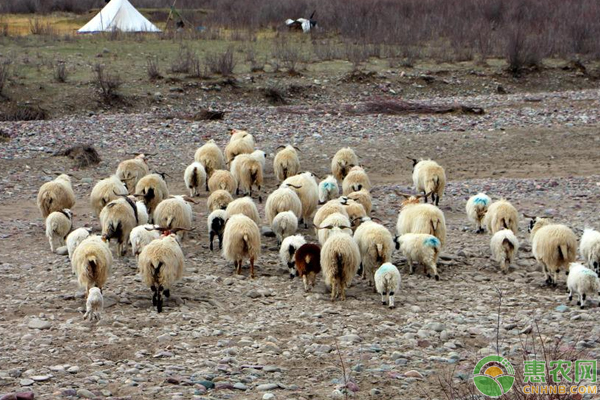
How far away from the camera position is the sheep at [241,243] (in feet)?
31.6

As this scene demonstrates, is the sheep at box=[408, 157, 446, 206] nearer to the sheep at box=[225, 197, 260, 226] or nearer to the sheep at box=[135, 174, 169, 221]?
the sheep at box=[225, 197, 260, 226]

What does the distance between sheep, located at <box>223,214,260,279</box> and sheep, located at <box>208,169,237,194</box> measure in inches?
120

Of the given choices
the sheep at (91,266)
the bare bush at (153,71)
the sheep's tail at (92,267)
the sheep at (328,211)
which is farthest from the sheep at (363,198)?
the bare bush at (153,71)

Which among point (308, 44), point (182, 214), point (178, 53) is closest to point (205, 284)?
point (182, 214)

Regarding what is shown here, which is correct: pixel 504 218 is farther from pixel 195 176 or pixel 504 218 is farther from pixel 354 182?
pixel 195 176

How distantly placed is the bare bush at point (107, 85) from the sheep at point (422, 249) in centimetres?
1348

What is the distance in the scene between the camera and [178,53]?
2638cm

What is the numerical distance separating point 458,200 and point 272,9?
25.0 m

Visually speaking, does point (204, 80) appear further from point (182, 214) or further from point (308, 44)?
point (182, 214)

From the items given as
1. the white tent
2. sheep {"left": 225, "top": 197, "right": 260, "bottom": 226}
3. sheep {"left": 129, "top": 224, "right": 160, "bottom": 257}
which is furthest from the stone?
the white tent

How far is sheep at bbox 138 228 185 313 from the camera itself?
8523 mm

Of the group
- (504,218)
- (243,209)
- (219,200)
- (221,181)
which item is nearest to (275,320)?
(243,209)

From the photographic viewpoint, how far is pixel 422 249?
31.7ft

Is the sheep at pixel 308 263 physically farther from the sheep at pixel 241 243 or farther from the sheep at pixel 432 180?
the sheep at pixel 432 180
